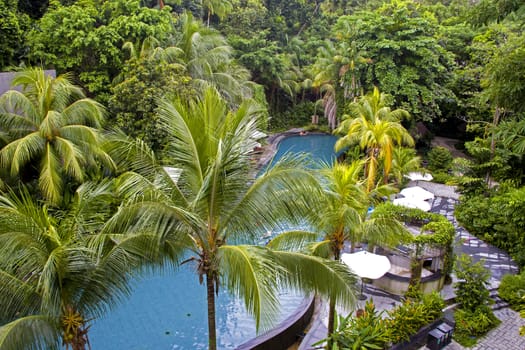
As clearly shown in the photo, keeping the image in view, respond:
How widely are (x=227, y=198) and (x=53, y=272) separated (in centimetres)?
235

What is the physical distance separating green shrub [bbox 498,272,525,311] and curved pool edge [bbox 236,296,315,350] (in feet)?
16.4

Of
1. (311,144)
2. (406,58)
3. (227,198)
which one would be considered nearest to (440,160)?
(406,58)

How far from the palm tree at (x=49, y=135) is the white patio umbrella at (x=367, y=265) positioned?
6.61 metres

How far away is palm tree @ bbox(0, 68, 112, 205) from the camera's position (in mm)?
10688

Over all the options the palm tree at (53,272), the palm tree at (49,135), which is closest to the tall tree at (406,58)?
the palm tree at (49,135)

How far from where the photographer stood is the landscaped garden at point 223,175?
535cm

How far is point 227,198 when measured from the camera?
5.71m

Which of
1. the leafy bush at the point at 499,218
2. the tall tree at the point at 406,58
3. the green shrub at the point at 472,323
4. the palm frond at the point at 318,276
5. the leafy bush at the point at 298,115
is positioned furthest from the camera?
the leafy bush at the point at 298,115

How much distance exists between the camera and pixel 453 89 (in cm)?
2291

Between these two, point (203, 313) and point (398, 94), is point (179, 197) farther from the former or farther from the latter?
point (398, 94)

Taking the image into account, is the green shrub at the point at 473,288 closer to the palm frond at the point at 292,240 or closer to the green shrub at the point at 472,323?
the green shrub at the point at 472,323

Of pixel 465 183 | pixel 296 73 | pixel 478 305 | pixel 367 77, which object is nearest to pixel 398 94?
pixel 367 77

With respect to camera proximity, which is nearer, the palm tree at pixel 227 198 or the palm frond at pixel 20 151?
the palm tree at pixel 227 198

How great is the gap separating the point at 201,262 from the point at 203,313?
5.02 meters
